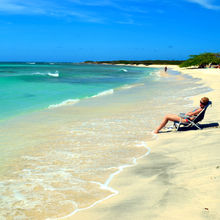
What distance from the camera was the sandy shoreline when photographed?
3.24 metres

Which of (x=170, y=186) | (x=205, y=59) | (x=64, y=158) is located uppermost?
(x=205, y=59)

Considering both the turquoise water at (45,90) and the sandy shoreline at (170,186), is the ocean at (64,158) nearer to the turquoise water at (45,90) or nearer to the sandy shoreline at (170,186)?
the sandy shoreline at (170,186)

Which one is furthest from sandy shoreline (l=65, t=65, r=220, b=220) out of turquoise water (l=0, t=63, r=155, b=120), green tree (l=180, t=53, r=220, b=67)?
green tree (l=180, t=53, r=220, b=67)

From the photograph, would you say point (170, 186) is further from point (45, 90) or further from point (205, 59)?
point (205, 59)

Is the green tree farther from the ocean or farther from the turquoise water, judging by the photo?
the ocean

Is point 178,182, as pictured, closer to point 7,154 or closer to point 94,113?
point 7,154

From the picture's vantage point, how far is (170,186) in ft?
12.9

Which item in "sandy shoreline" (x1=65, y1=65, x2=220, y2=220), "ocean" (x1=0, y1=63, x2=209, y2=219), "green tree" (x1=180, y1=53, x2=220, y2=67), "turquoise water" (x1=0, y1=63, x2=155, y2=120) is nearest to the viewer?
"sandy shoreline" (x1=65, y1=65, x2=220, y2=220)

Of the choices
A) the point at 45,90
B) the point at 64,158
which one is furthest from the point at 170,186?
the point at 45,90

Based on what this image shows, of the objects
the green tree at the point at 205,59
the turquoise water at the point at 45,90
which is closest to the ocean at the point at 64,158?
the turquoise water at the point at 45,90

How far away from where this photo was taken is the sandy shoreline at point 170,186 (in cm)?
324

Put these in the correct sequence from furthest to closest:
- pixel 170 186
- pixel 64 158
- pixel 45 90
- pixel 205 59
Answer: pixel 205 59 → pixel 45 90 → pixel 64 158 → pixel 170 186

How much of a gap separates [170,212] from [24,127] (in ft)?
21.5

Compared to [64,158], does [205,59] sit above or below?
above
